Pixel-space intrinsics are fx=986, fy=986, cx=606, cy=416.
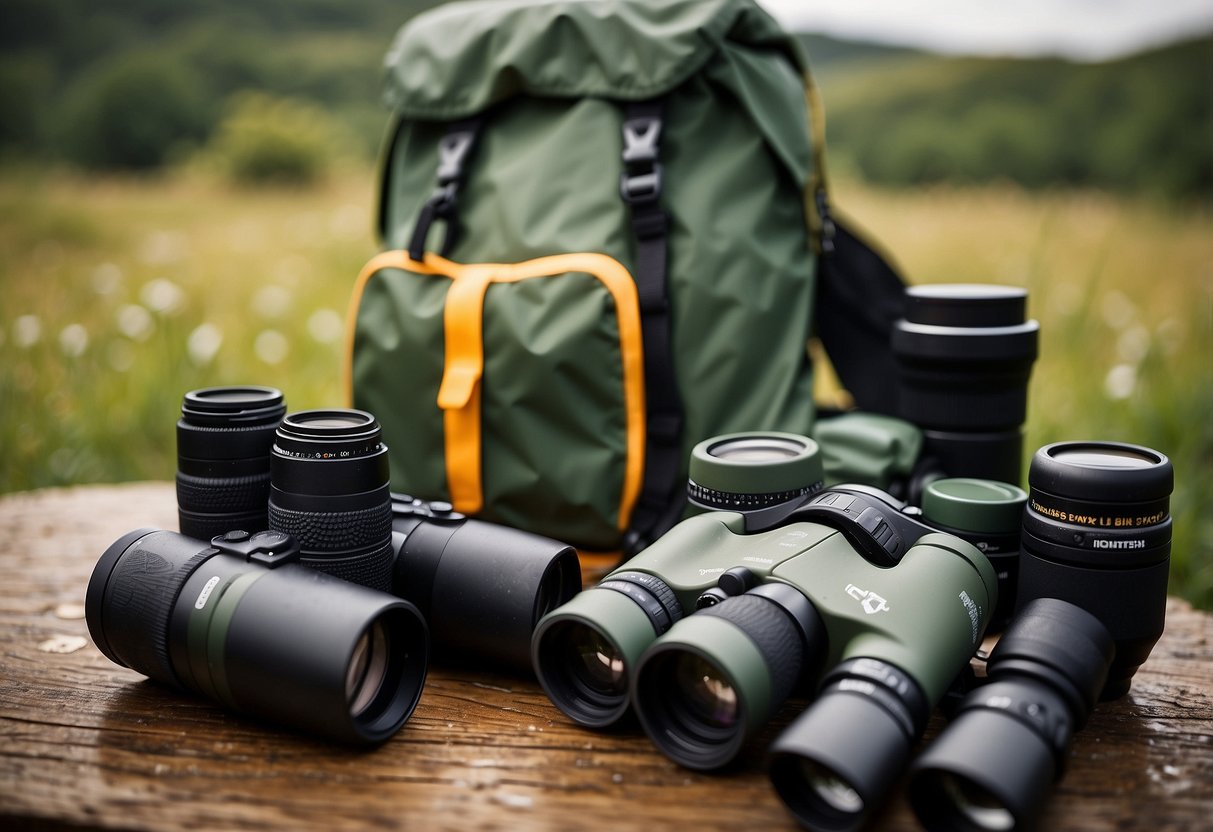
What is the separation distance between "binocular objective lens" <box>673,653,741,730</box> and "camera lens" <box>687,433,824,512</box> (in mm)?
370

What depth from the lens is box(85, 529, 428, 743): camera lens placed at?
4.53 ft

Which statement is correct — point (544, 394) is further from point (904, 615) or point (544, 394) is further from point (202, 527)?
point (904, 615)

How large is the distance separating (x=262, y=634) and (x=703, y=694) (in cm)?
64

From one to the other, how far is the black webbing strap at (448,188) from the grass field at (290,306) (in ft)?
4.66

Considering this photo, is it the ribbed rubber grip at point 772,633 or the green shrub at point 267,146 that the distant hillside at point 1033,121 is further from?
the ribbed rubber grip at point 772,633

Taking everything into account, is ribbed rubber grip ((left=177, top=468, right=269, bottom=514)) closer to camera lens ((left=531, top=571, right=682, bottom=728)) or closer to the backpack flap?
the backpack flap

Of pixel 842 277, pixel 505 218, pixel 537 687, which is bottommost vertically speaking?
pixel 537 687

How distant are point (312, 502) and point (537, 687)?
51 centimetres

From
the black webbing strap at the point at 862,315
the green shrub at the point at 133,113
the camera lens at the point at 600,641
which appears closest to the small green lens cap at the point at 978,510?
the camera lens at the point at 600,641

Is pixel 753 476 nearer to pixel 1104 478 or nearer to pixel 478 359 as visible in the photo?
pixel 1104 478

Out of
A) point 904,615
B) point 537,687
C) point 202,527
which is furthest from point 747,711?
point 202,527

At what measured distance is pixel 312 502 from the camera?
5.20 ft

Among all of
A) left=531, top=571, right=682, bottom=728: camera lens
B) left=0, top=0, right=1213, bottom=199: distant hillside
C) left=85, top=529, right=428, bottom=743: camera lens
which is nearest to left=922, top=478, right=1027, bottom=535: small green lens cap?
left=531, top=571, right=682, bottom=728: camera lens

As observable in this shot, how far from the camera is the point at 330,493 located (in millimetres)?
1587
